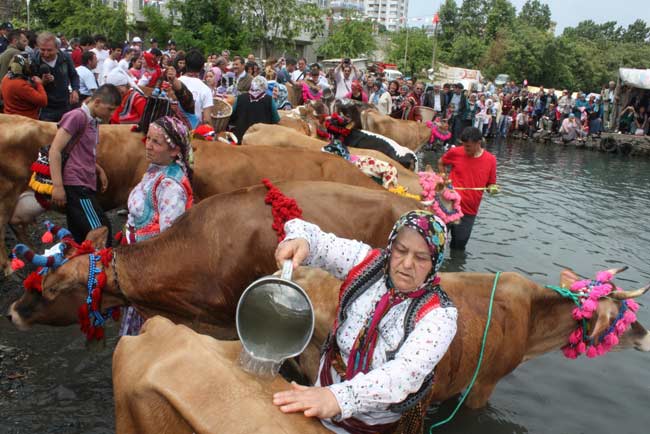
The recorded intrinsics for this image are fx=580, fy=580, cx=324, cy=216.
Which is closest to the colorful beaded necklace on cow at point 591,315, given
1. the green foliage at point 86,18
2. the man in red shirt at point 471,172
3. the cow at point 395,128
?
the man in red shirt at point 471,172

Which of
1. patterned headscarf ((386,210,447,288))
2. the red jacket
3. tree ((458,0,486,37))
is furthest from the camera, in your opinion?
tree ((458,0,486,37))

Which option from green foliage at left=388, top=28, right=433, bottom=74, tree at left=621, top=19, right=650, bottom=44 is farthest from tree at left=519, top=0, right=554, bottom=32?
green foliage at left=388, top=28, right=433, bottom=74

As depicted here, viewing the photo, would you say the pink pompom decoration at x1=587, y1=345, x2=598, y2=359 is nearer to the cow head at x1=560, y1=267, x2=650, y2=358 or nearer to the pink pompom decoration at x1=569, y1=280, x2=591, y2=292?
the cow head at x1=560, y1=267, x2=650, y2=358

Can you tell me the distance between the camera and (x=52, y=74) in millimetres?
8258

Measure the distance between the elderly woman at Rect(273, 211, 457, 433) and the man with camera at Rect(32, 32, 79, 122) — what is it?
6851 mm

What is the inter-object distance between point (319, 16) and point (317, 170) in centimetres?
4528

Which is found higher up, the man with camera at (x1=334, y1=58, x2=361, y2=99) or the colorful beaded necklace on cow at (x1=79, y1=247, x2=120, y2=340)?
the man with camera at (x1=334, y1=58, x2=361, y2=99)

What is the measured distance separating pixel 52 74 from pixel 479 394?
721 cm

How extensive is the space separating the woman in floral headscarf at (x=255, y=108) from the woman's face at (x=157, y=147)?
450 centimetres

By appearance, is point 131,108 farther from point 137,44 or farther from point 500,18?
point 500,18

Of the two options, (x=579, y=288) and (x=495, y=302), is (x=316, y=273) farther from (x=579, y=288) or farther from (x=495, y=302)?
(x=579, y=288)

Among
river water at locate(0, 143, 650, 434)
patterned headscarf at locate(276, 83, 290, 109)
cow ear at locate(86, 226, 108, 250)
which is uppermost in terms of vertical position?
patterned headscarf at locate(276, 83, 290, 109)

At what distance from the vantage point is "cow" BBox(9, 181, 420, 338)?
381 cm

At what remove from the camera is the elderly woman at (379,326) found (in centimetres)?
225
